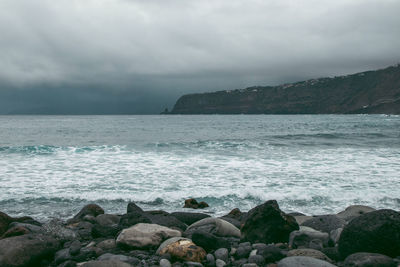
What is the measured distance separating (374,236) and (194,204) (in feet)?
15.2

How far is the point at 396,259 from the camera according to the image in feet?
12.8

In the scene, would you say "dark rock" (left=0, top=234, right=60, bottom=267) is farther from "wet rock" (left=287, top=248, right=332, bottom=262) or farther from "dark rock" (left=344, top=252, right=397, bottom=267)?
"dark rock" (left=344, top=252, right=397, bottom=267)

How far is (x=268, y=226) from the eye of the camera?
16.4 ft

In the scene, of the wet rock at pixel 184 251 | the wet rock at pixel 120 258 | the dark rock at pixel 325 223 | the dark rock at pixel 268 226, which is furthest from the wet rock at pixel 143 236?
the dark rock at pixel 325 223

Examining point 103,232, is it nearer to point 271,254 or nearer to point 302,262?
point 271,254

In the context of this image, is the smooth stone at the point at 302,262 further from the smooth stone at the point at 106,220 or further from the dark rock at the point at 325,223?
the smooth stone at the point at 106,220

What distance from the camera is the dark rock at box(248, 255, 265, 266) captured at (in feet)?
13.0

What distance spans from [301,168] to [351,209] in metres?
5.64

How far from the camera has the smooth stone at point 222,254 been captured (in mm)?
4198

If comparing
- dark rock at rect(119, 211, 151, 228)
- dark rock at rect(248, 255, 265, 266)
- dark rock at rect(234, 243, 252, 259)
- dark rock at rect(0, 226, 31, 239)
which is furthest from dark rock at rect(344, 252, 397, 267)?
dark rock at rect(0, 226, 31, 239)

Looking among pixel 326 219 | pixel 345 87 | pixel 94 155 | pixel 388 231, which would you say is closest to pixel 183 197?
pixel 326 219

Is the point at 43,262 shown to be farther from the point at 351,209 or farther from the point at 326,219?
the point at 351,209

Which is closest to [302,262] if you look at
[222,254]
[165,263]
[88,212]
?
[222,254]

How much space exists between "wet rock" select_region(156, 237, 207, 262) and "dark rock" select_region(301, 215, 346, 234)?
2.34m
